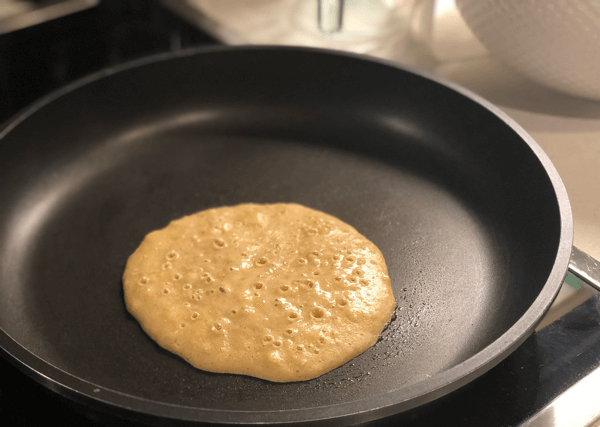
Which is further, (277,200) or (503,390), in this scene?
(277,200)

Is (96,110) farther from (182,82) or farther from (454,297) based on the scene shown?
(454,297)

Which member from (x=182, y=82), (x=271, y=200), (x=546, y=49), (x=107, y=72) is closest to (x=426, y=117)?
(x=546, y=49)

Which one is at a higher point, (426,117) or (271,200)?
(426,117)

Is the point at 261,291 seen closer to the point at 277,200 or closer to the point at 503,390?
the point at 277,200

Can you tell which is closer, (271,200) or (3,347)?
(3,347)

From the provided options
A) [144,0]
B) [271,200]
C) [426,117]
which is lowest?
[271,200]

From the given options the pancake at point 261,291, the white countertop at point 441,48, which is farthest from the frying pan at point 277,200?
the white countertop at point 441,48

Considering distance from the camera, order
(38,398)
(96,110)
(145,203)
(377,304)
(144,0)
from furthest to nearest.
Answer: (144,0) → (96,110) → (145,203) → (377,304) → (38,398)

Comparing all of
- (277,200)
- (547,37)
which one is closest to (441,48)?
(547,37)
